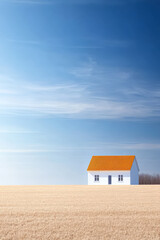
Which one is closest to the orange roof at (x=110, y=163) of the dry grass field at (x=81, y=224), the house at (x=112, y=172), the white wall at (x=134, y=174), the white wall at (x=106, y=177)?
the house at (x=112, y=172)

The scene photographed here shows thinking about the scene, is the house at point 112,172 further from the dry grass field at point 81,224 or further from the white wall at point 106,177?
the dry grass field at point 81,224

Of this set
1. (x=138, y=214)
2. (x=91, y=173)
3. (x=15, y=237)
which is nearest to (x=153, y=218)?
(x=138, y=214)

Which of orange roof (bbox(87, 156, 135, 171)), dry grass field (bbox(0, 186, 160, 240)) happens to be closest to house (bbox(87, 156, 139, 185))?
orange roof (bbox(87, 156, 135, 171))

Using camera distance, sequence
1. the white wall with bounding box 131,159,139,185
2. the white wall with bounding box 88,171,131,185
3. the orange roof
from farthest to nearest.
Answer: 1. the white wall with bounding box 131,159,139,185
2. the orange roof
3. the white wall with bounding box 88,171,131,185

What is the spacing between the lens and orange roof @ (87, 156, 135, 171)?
66312 millimetres

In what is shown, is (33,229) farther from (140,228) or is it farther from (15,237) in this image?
(140,228)

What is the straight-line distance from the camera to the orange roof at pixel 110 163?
66.3 meters

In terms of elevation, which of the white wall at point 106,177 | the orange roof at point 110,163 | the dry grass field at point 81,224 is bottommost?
the dry grass field at point 81,224

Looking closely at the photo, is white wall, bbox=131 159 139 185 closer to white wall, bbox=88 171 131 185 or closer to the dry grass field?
white wall, bbox=88 171 131 185

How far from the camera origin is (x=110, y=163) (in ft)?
222

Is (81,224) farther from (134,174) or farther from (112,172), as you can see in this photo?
(134,174)

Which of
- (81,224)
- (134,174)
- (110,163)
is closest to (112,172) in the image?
(110,163)

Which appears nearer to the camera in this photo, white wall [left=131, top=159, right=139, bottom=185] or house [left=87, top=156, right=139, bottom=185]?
house [left=87, top=156, right=139, bottom=185]

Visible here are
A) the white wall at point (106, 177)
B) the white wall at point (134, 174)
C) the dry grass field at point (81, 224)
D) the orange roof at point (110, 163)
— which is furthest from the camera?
the white wall at point (134, 174)
